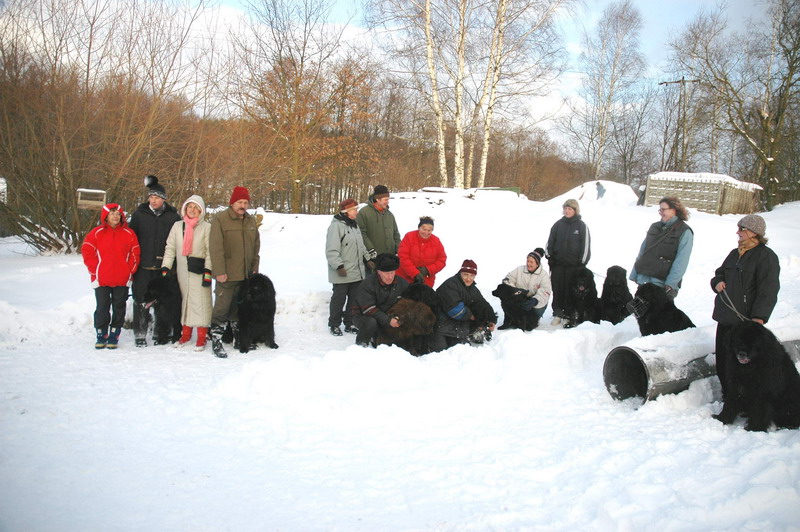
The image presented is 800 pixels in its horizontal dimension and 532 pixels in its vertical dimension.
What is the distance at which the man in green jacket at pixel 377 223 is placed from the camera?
21.5 feet

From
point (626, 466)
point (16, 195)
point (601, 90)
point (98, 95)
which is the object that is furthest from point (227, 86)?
point (601, 90)

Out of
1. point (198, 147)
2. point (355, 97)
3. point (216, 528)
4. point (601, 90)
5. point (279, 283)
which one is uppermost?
point (601, 90)

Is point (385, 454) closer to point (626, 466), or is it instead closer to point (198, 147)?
point (626, 466)

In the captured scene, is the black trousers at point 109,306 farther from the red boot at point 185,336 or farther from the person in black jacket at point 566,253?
the person in black jacket at point 566,253

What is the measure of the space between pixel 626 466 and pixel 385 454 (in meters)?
1.47

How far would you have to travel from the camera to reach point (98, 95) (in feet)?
30.9

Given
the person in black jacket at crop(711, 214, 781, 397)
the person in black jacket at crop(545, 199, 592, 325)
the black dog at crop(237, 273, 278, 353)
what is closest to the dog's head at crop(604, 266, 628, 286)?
the person in black jacket at crop(545, 199, 592, 325)

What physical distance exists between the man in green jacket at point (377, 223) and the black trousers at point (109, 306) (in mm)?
2794

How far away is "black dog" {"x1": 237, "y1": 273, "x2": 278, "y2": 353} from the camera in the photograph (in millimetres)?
5508

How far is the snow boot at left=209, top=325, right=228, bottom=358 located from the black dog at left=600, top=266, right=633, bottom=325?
4.62m

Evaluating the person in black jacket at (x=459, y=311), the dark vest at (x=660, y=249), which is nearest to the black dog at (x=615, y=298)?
the dark vest at (x=660, y=249)

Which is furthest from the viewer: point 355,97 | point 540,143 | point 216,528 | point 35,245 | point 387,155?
point 540,143

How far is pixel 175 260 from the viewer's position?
18.5 feet

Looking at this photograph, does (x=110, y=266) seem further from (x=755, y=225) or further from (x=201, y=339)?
(x=755, y=225)
